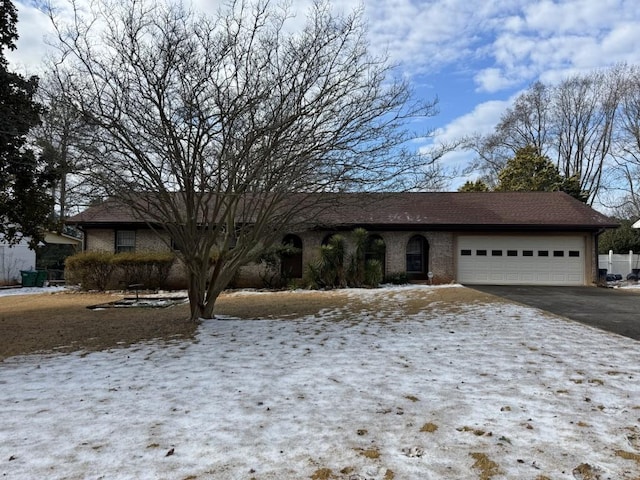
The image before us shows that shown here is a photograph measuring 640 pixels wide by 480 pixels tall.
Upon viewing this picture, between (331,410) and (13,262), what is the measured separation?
2318 cm

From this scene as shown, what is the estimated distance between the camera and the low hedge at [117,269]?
1711cm

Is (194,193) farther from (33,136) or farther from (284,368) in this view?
(284,368)

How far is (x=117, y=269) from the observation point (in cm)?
1727

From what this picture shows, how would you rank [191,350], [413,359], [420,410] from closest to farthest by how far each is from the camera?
1. [420,410]
2. [413,359]
3. [191,350]

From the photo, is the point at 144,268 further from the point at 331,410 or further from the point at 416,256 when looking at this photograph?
the point at 331,410

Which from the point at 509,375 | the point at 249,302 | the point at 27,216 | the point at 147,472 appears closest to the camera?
the point at 147,472

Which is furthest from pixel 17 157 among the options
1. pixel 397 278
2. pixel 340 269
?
pixel 397 278

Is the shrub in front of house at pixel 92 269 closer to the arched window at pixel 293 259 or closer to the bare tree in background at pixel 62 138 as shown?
the arched window at pixel 293 259

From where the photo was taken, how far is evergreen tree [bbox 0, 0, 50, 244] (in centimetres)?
805

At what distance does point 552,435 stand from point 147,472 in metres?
2.87

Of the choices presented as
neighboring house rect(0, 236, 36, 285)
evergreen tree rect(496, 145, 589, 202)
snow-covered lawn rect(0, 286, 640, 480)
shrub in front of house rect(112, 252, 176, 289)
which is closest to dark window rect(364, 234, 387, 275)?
shrub in front of house rect(112, 252, 176, 289)

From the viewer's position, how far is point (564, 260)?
59.6ft

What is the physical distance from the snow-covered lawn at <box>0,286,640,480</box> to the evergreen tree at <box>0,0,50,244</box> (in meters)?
3.90

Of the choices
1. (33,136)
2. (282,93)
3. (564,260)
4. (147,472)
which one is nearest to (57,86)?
(33,136)
